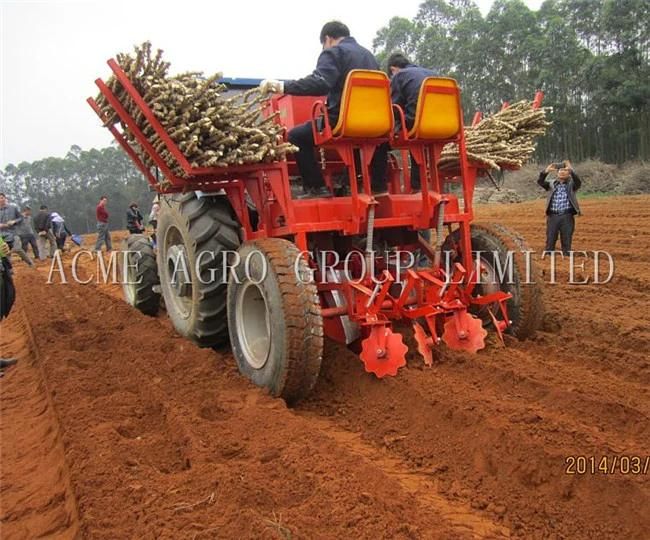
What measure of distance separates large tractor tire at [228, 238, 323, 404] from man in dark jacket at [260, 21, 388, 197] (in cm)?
115

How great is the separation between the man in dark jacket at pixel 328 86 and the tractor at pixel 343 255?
141mm

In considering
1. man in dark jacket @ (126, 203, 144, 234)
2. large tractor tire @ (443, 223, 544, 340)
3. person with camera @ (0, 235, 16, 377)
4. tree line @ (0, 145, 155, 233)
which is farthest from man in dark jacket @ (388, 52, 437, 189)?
tree line @ (0, 145, 155, 233)

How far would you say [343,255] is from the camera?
4734 millimetres

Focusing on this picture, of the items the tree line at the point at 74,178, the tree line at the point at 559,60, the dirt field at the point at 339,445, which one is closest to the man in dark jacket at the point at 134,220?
the dirt field at the point at 339,445

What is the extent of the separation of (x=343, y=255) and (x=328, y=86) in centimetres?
132

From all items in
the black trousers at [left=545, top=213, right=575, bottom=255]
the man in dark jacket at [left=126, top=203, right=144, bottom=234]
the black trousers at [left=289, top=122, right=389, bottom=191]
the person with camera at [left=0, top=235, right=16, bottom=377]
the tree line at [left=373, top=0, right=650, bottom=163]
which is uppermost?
the tree line at [left=373, top=0, right=650, bottom=163]

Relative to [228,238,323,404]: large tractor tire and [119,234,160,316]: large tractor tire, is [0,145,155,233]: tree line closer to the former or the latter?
[119,234,160,316]: large tractor tire

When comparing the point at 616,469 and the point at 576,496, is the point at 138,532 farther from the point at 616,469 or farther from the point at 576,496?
the point at 616,469

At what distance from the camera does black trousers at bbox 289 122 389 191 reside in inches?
184

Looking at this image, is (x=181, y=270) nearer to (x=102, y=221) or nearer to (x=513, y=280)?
(x=513, y=280)

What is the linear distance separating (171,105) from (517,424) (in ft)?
9.55

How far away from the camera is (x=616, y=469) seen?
2.50 metres

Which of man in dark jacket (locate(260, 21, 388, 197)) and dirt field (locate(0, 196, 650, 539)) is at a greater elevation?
man in dark jacket (locate(260, 21, 388, 197))

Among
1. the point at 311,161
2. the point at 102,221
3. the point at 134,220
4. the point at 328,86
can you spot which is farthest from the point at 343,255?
the point at 102,221
